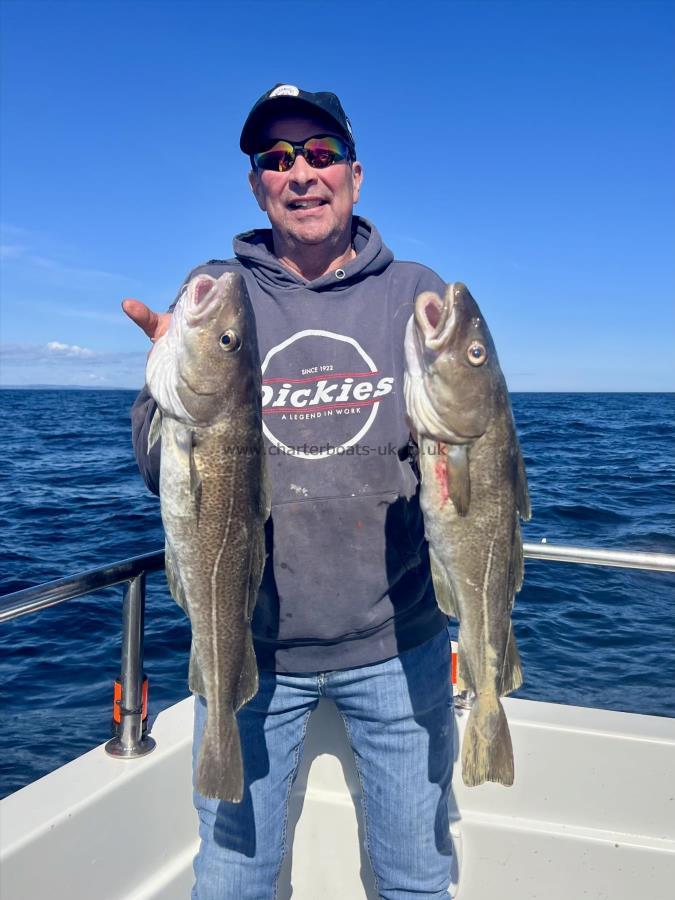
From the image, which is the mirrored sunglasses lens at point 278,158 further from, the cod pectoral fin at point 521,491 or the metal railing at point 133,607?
the metal railing at point 133,607

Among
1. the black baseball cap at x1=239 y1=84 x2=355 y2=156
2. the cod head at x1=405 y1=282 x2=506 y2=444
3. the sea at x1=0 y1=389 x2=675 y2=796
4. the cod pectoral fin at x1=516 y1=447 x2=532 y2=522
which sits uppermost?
the black baseball cap at x1=239 y1=84 x2=355 y2=156

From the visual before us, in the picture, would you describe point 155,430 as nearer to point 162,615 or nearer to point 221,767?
point 221,767

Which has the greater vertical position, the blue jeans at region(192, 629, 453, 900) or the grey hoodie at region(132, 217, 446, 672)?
the grey hoodie at region(132, 217, 446, 672)

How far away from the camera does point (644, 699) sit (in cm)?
828

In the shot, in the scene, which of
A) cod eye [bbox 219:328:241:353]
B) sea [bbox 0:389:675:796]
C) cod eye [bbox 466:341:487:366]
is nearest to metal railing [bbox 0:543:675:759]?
cod eye [bbox 219:328:241:353]

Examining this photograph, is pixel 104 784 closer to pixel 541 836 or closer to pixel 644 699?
pixel 541 836

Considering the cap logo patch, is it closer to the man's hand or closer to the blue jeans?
the man's hand

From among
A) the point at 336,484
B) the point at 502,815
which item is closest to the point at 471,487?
the point at 336,484

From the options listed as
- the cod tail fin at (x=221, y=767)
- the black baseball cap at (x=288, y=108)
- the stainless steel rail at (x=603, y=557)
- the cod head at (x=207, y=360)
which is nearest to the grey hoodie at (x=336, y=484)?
the cod head at (x=207, y=360)

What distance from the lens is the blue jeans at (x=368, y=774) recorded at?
9.18ft

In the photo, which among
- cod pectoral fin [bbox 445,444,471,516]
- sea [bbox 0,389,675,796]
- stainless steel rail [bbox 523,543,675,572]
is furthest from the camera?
sea [bbox 0,389,675,796]

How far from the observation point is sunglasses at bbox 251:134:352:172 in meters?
→ 3.01

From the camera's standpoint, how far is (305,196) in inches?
117

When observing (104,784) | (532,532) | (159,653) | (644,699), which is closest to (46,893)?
(104,784)
